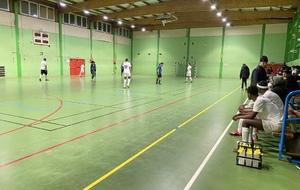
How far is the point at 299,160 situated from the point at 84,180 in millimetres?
3604

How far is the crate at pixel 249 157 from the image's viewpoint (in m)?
3.71

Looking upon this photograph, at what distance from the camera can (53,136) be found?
5105mm

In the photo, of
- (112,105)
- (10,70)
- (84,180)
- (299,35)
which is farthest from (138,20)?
(84,180)

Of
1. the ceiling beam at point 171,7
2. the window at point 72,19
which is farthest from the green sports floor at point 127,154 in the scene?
the window at point 72,19

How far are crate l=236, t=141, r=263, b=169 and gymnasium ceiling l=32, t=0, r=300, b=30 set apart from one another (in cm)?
1958

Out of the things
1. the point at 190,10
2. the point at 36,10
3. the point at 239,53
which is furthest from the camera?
the point at 239,53

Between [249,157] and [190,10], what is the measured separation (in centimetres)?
2182

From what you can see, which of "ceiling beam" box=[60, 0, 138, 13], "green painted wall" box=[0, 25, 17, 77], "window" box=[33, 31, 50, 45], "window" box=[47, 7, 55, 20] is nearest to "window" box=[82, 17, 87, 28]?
"ceiling beam" box=[60, 0, 138, 13]

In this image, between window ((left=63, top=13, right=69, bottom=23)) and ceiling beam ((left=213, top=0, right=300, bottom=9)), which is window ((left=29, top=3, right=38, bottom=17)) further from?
ceiling beam ((left=213, top=0, right=300, bottom=9))

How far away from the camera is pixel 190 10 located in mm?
23094

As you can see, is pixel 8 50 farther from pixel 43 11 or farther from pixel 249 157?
pixel 249 157

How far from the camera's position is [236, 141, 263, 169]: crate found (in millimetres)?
3711

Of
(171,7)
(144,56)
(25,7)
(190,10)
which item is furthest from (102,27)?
(190,10)

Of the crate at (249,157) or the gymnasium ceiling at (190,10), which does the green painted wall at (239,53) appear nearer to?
the gymnasium ceiling at (190,10)
